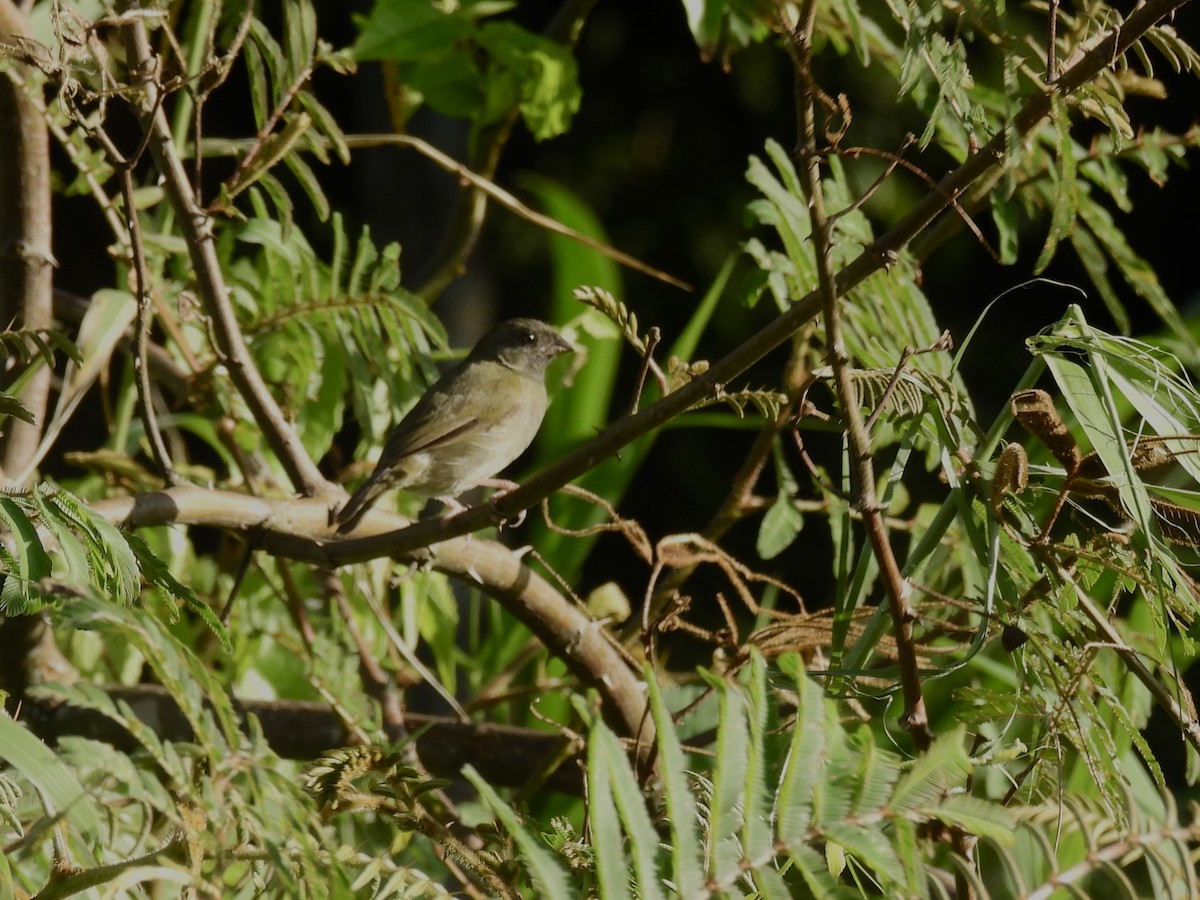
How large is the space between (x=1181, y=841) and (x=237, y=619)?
192 cm

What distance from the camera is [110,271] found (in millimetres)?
5996

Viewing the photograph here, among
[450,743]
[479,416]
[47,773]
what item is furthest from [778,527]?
[479,416]

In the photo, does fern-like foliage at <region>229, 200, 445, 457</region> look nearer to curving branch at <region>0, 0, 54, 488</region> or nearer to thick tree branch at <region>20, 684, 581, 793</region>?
curving branch at <region>0, 0, 54, 488</region>

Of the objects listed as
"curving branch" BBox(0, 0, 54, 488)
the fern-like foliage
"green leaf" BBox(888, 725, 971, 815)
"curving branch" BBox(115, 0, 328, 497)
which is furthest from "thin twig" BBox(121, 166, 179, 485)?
"green leaf" BBox(888, 725, 971, 815)

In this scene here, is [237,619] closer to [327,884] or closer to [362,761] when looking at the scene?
[362,761]

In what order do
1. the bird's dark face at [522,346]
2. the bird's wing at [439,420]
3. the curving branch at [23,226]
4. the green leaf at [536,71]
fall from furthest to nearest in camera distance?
1. the bird's dark face at [522,346]
2. the bird's wing at [439,420]
3. the green leaf at [536,71]
4. the curving branch at [23,226]

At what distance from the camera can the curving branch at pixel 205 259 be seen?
70.4 inches

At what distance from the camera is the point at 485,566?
1958 millimetres

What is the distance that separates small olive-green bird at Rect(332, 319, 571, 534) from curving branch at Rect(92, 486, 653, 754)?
40.0 inches

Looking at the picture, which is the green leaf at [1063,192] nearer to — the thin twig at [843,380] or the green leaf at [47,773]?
the thin twig at [843,380]

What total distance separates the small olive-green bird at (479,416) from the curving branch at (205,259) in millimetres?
907

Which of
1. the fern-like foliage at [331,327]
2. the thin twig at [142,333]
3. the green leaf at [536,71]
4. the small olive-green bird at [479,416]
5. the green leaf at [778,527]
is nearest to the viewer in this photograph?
the thin twig at [142,333]

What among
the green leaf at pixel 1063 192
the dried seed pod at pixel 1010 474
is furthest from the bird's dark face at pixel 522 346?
the dried seed pod at pixel 1010 474

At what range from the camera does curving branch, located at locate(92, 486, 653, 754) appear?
1805mm
